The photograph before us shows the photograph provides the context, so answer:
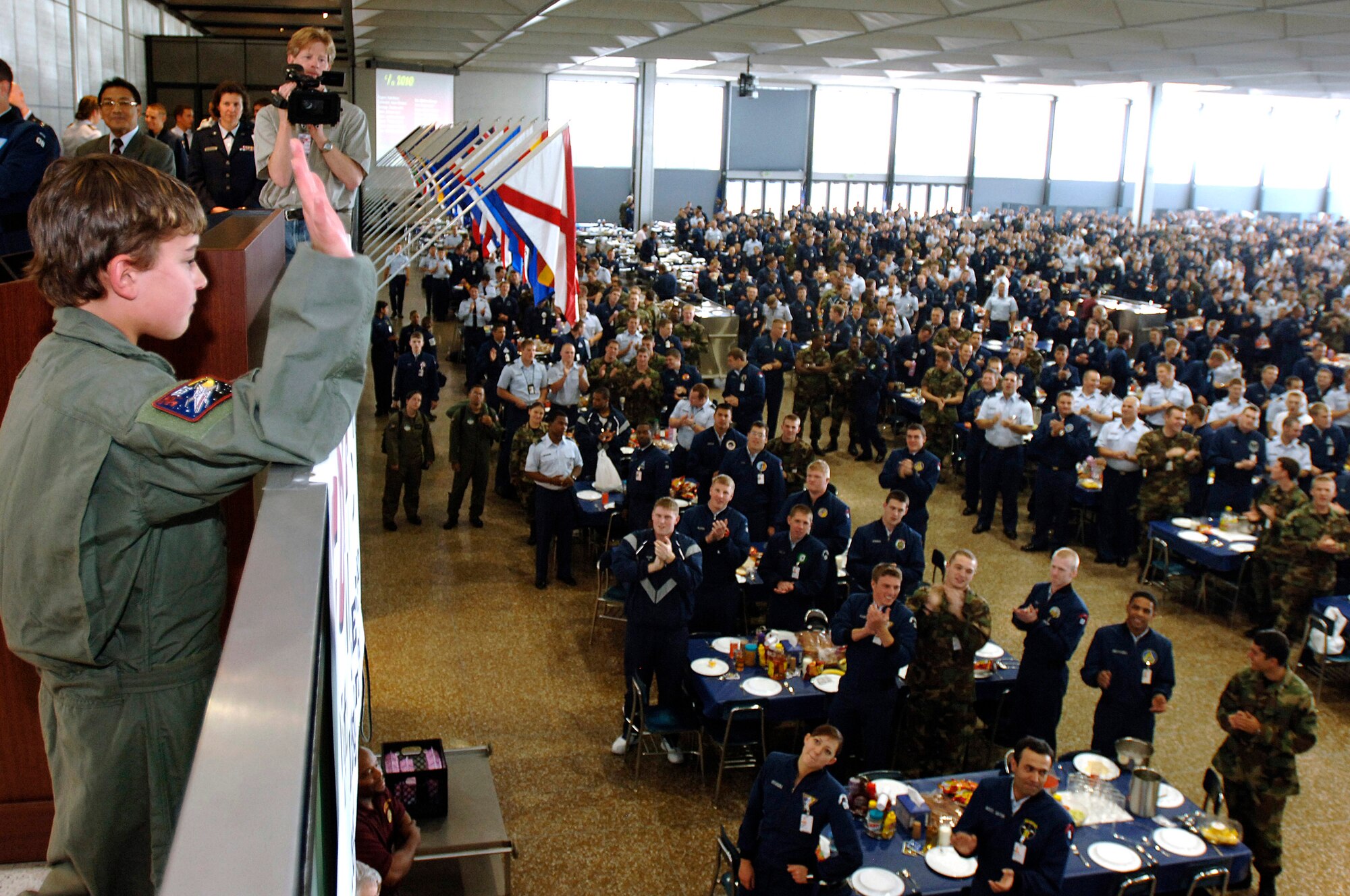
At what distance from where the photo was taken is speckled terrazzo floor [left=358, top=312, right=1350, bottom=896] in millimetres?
6230

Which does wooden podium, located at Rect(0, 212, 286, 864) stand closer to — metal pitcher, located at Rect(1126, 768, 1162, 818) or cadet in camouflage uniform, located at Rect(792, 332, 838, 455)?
metal pitcher, located at Rect(1126, 768, 1162, 818)

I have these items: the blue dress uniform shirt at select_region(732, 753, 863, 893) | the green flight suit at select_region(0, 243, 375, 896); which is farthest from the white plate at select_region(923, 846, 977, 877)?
the green flight suit at select_region(0, 243, 375, 896)

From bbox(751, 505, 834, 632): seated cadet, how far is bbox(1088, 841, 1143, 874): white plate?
2999 mm

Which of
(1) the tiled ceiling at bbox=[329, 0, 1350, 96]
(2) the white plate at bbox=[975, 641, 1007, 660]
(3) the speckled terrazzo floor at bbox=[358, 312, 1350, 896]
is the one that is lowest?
(3) the speckled terrazzo floor at bbox=[358, 312, 1350, 896]

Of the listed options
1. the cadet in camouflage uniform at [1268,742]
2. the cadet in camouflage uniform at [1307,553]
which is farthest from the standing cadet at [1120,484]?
the cadet in camouflage uniform at [1268,742]

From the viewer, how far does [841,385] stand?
14336 millimetres

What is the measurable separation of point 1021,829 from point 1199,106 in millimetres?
45876

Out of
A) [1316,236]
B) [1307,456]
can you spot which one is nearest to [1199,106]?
[1316,236]

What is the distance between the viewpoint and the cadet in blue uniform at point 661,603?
7090 millimetres

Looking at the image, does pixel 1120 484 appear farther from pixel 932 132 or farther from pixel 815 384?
pixel 932 132

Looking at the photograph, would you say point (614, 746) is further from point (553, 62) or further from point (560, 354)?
point (553, 62)

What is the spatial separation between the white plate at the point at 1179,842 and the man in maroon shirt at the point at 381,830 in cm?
382

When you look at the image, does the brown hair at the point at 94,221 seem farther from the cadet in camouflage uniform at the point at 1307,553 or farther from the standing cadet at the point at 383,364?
the standing cadet at the point at 383,364

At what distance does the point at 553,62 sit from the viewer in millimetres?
30922
